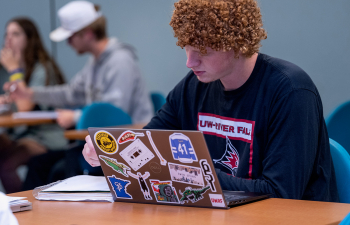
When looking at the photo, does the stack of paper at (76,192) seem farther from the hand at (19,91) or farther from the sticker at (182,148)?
the hand at (19,91)

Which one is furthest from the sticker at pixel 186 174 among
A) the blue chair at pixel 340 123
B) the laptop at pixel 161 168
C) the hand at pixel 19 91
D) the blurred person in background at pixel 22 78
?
the hand at pixel 19 91

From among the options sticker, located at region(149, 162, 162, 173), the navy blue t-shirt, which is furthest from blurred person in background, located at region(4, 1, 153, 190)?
sticker, located at region(149, 162, 162, 173)

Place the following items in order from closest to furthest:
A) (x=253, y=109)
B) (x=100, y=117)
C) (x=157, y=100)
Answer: (x=253, y=109), (x=100, y=117), (x=157, y=100)

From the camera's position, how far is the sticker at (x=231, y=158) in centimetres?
122

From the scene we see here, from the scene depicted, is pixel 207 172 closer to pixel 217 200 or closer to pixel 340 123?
pixel 217 200

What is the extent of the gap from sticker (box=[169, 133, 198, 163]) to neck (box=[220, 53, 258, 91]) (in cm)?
45

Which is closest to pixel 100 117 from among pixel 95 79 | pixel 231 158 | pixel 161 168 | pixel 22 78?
pixel 95 79

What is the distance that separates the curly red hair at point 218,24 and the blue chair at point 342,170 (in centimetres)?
41

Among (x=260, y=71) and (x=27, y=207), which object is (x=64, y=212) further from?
(x=260, y=71)

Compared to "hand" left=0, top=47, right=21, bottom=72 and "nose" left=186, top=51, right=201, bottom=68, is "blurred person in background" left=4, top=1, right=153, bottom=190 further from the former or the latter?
"nose" left=186, top=51, right=201, bottom=68

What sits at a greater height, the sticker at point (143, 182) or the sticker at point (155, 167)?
the sticker at point (155, 167)

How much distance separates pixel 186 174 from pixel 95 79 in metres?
2.24

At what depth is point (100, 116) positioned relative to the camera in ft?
8.18

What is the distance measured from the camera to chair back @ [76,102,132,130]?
2.46 m
